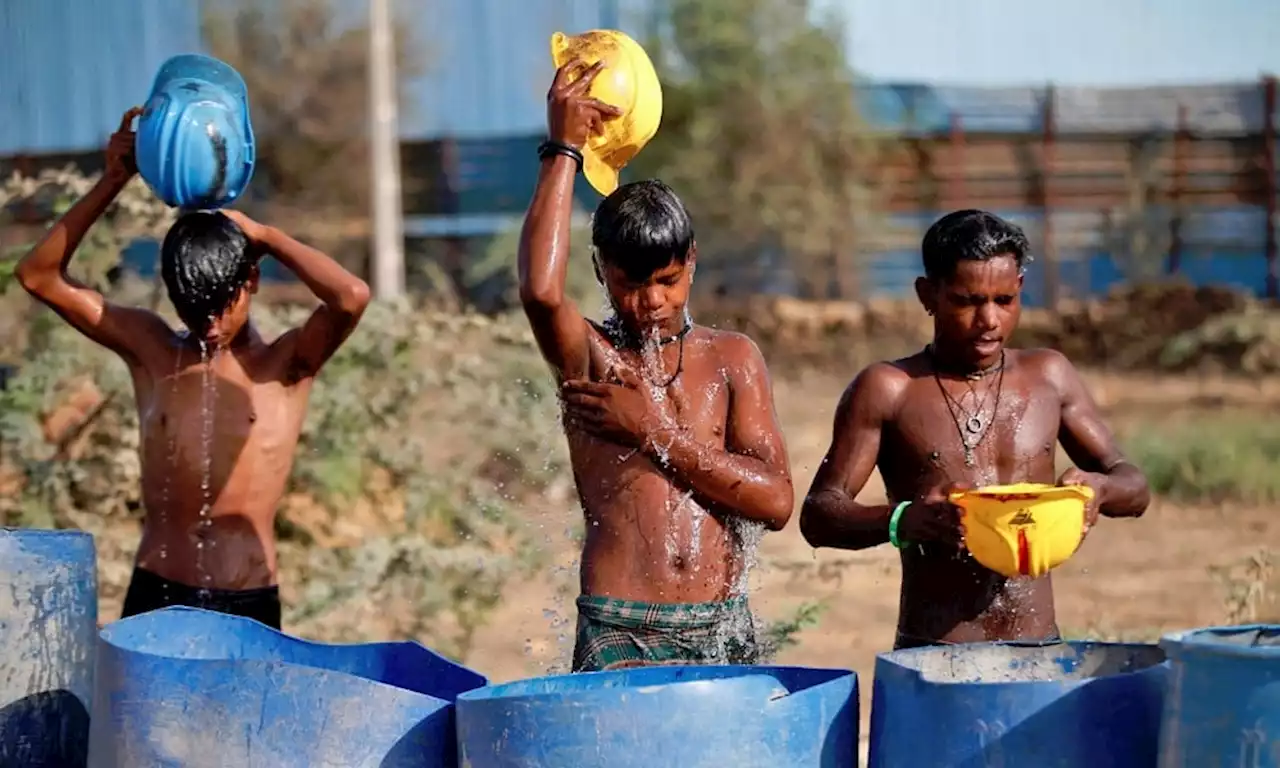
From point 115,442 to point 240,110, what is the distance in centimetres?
297

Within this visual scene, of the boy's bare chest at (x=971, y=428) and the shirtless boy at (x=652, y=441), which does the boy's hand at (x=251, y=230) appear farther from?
the boy's bare chest at (x=971, y=428)

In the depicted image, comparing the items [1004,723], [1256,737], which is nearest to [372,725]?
[1004,723]

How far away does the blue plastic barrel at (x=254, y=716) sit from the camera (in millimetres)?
3000

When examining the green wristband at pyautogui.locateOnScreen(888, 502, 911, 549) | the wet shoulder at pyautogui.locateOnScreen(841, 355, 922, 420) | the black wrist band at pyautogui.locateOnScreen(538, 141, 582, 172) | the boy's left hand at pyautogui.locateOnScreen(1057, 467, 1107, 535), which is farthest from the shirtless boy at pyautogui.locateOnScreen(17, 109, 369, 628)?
the boy's left hand at pyautogui.locateOnScreen(1057, 467, 1107, 535)

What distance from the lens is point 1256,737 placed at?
243cm

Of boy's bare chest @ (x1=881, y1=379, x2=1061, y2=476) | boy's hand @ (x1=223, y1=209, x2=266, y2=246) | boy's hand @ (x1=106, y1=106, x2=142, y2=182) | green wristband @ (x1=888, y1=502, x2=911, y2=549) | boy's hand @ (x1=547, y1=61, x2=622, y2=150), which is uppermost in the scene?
boy's hand @ (x1=106, y1=106, x2=142, y2=182)

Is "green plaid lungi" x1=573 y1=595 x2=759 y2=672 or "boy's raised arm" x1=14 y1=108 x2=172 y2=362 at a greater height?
"boy's raised arm" x1=14 y1=108 x2=172 y2=362

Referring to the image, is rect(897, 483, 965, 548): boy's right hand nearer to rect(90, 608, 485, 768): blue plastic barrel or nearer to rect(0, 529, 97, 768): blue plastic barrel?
rect(90, 608, 485, 768): blue plastic barrel

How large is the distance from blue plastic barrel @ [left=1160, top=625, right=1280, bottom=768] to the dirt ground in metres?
2.95

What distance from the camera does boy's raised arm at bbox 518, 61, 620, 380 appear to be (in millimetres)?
3238

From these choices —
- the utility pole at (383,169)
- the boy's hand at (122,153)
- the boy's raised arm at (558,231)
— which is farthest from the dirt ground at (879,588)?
the utility pole at (383,169)

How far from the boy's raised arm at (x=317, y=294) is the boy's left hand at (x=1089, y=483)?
194cm

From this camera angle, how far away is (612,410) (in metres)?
3.37

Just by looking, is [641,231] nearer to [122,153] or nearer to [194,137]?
[194,137]
